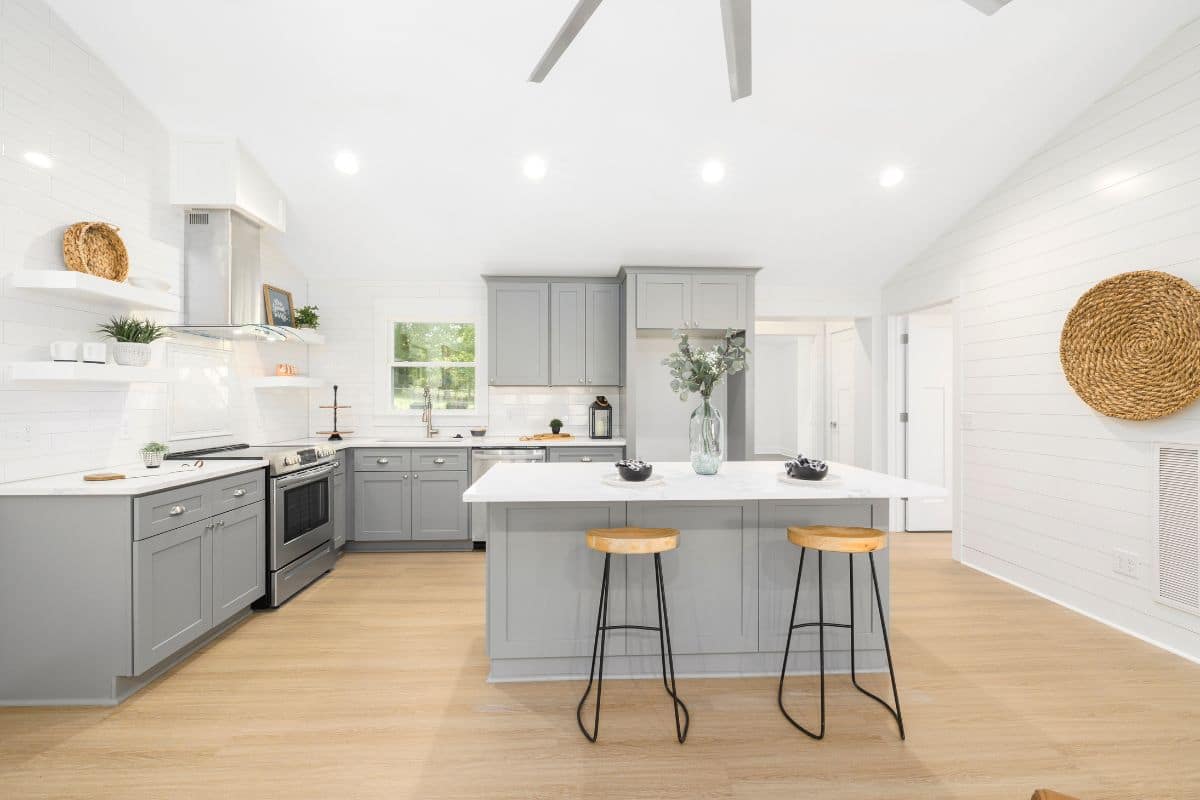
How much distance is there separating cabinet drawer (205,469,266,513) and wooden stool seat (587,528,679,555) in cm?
213

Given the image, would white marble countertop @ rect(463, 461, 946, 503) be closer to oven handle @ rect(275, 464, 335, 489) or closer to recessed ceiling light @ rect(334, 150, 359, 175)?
oven handle @ rect(275, 464, 335, 489)

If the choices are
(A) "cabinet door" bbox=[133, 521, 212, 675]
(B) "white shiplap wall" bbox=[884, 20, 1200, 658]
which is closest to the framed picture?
(A) "cabinet door" bbox=[133, 521, 212, 675]

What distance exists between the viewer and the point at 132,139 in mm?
3500

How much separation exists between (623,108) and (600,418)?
2710 millimetres

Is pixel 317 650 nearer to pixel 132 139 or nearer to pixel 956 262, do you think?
pixel 132 139

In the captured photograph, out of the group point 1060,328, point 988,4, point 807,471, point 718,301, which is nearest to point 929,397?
point 1060,328

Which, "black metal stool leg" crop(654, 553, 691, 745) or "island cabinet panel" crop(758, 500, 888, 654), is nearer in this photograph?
"black metal stool leg" crop(654, 553, 691, 745)

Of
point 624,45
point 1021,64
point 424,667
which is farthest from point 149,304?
Result: point 1021,64

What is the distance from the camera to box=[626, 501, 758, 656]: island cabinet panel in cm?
278

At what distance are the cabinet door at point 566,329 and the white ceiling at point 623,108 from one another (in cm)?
40

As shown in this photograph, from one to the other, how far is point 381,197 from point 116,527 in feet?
9.39

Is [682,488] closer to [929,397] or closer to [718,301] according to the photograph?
[718,301]

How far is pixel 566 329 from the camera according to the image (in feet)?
17.8

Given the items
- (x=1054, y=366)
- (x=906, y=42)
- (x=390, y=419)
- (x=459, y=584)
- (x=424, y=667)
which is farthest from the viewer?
(x=390, y=419)
